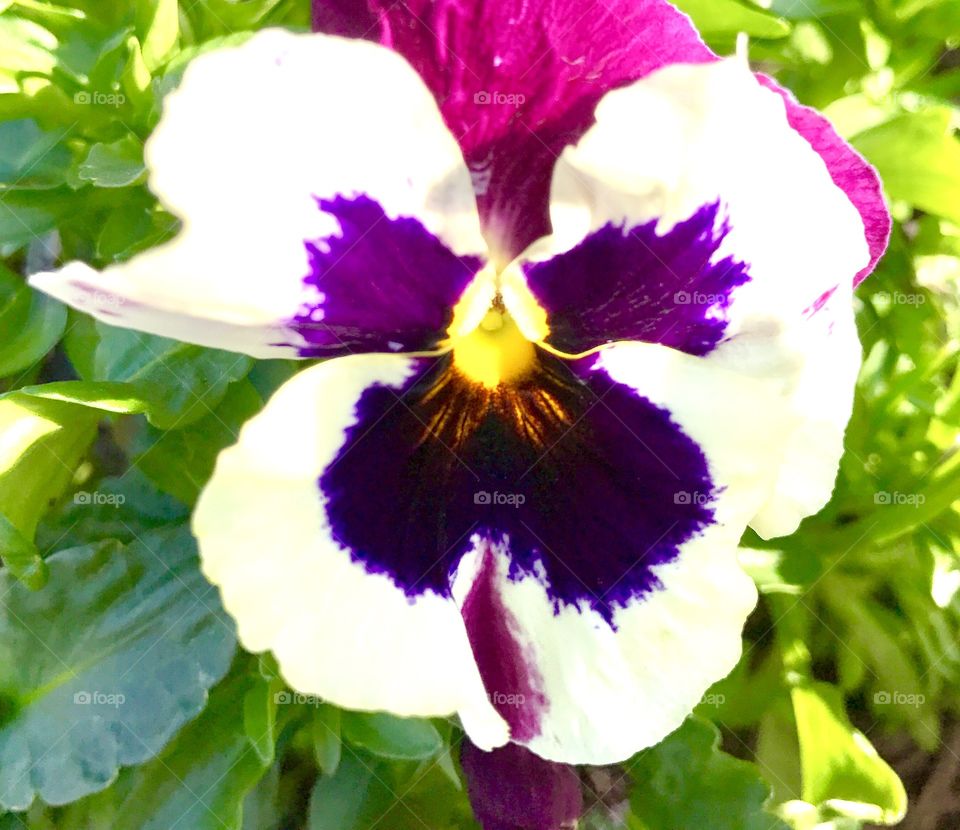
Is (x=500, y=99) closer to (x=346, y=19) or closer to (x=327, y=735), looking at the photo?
(x=346, y=19)

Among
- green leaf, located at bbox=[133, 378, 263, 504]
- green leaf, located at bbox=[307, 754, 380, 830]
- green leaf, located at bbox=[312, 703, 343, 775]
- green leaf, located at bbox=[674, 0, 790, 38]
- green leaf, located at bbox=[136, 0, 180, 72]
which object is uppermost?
green leaf, located at bbox=[674, 0, 790, 38]

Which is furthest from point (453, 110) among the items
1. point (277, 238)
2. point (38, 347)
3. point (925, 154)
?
point (38, 347)

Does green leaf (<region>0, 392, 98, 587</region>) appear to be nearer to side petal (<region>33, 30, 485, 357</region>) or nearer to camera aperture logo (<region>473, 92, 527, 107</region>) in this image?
side petal (<region>33, 30, 485, 357</region>)

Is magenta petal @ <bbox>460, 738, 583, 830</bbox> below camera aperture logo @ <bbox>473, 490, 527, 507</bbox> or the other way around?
below

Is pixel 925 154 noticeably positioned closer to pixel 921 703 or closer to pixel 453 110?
pixel 453 110

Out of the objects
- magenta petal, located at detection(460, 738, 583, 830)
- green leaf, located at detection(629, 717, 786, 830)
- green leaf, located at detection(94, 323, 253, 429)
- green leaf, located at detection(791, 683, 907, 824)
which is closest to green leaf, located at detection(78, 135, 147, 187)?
green leaf, located at detection(94, 323, 253, 429)

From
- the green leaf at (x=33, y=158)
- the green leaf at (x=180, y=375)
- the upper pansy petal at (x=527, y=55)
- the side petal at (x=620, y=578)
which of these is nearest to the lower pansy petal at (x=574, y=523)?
the side petal at (x=620, y=578)
